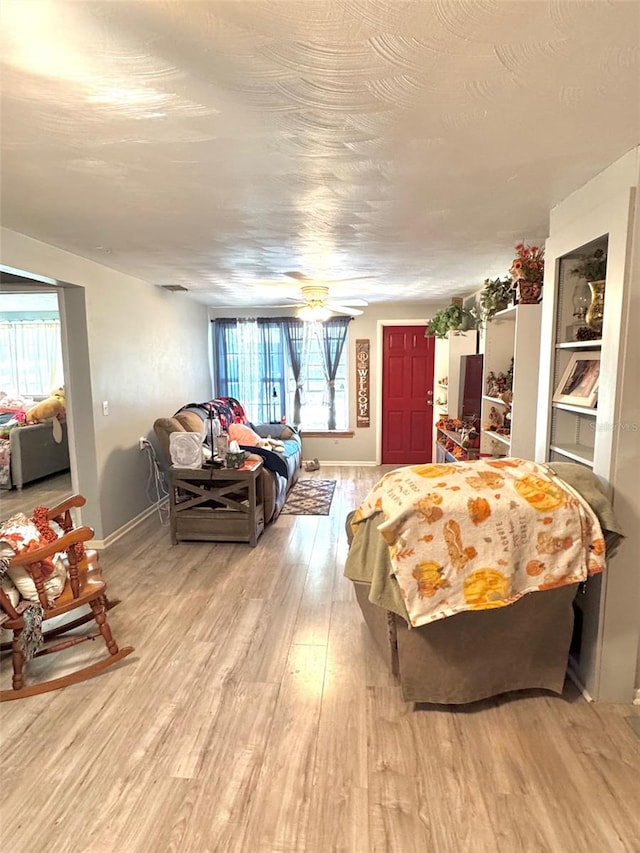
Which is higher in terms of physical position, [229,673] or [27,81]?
[27,81]

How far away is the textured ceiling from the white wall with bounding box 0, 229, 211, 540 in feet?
2.26

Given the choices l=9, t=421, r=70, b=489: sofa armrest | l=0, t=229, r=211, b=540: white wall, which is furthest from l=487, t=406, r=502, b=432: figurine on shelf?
l=9, t=421, r=70, b=489: sofa armrest

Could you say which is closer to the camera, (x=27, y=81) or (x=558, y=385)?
(x=27, y=81)

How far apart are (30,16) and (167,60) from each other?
0.99ft

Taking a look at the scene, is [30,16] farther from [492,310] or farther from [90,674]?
[492,310]

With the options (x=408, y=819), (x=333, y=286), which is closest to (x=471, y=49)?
(x=408, y=819)

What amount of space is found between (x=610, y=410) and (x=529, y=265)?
136 cm

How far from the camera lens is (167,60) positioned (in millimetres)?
1206

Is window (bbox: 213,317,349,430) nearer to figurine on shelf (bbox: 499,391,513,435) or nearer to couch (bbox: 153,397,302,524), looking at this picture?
couch (bbox: 153,397,302,524)

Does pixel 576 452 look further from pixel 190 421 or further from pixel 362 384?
pixel 362 384

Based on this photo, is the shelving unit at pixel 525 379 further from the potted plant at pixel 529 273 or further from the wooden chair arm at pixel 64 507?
the wooden chair arm at pixel 64 507

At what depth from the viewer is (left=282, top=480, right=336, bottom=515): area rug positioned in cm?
472

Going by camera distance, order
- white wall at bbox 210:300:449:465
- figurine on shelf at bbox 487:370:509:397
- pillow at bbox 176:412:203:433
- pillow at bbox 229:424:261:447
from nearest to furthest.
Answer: figurine on shelf at bbox 487:370:509:397
pillow at bbox 176:412:203:433
pillow at bbox 229:424:261:447
white wall at bbox 210:300:449:465

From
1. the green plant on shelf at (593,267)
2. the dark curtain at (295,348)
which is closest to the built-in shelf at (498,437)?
the green plant on shelf at (593,267)
